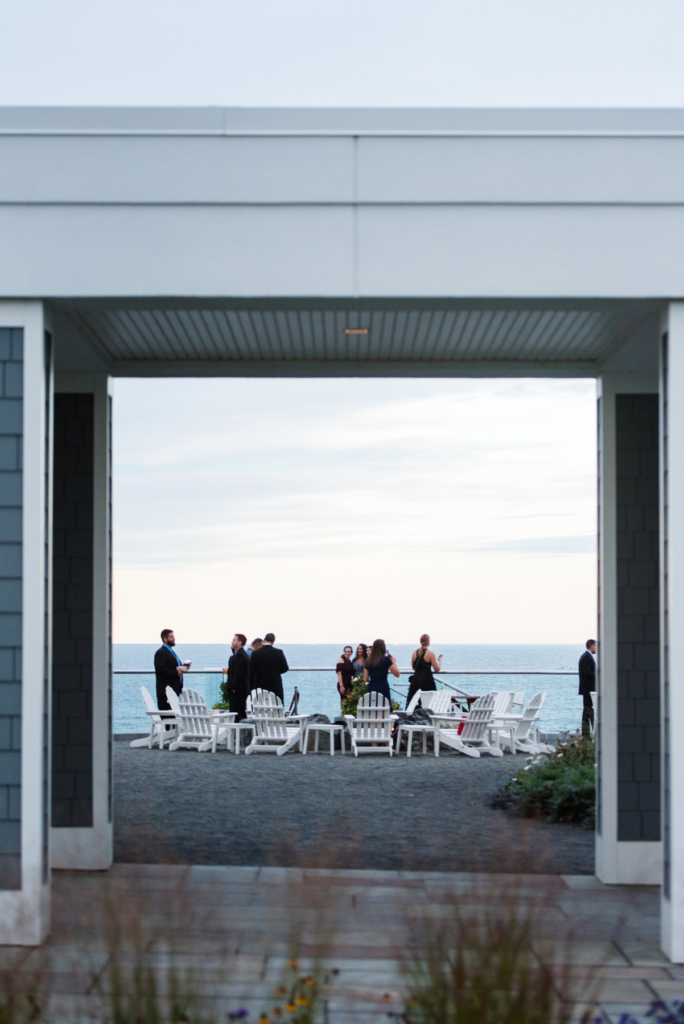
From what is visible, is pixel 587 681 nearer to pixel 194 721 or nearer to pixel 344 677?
pixel 344 677

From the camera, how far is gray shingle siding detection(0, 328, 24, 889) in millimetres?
5312

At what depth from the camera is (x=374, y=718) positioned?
13.7 metres

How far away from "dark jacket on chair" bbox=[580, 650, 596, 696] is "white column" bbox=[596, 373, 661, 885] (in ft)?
25.8

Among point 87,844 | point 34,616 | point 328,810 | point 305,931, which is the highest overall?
point 34,616

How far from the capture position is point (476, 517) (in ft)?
146

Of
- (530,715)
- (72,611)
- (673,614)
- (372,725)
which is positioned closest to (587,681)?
(530,715)

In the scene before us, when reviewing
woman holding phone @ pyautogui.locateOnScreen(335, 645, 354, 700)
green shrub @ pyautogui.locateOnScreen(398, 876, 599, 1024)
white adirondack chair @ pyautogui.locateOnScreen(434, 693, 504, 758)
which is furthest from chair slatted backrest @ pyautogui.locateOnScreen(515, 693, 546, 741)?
green shrub @ pyautogui.locateOnScreen(398, 876, 599, 1024)

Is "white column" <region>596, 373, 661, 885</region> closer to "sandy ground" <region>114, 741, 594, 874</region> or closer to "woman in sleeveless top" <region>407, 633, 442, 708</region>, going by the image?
"sandy ground" <region>114, 741, 594, 874</region>

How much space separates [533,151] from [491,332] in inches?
49.1

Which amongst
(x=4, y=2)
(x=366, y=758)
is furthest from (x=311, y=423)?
(x=4, y=2)

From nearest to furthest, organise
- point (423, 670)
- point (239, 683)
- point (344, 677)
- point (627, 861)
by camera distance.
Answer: point (627, 861) < point (239, 683) < point (423, 670) < point (344, 677)

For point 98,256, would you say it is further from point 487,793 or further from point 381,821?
point 487,793

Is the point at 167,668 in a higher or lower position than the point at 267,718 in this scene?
higher

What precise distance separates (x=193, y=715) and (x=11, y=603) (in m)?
9.09
